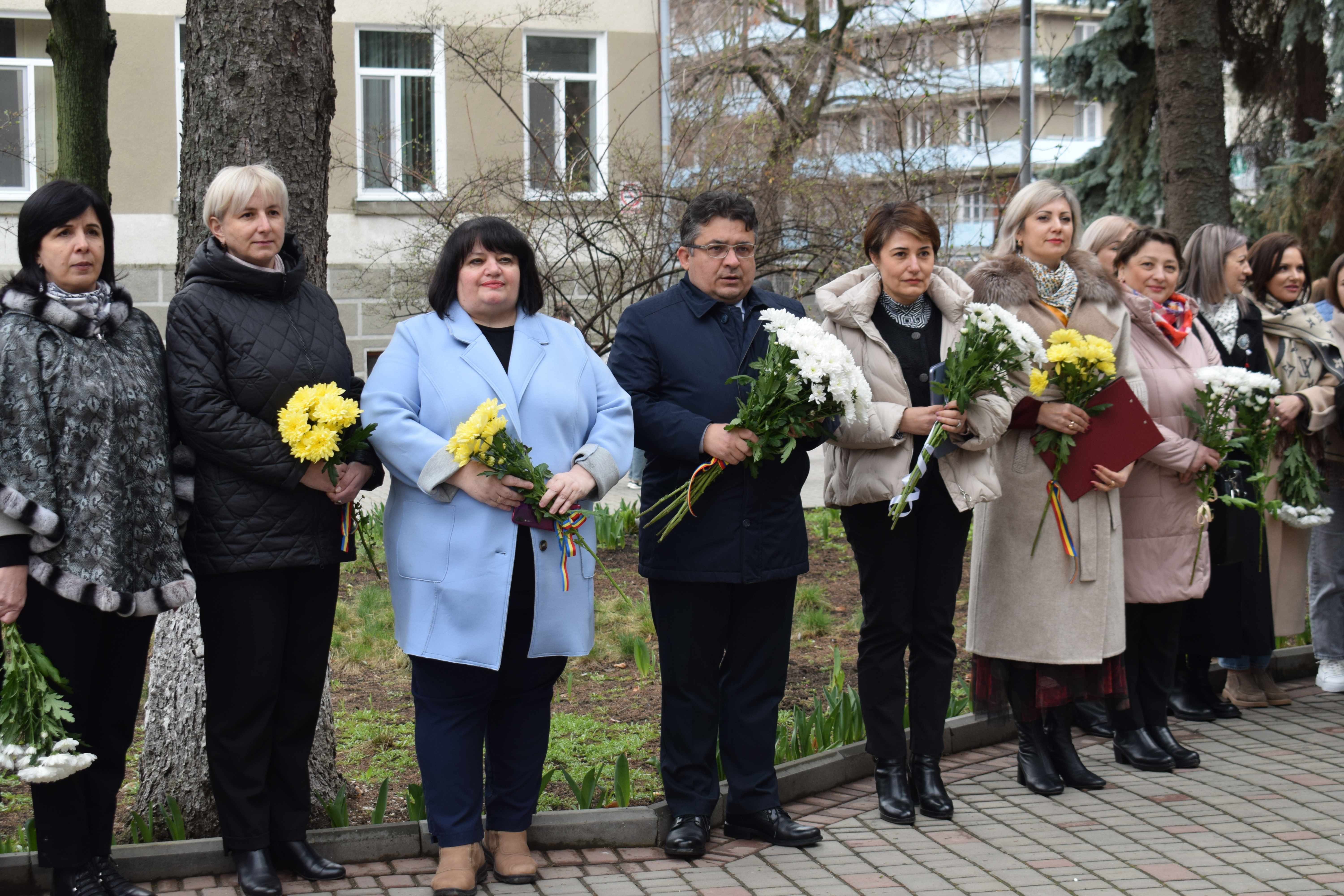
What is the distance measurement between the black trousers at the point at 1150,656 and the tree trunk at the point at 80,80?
5218 millimetres

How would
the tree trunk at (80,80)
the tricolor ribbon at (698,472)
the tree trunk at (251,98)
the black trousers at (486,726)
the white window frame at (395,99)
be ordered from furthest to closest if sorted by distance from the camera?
the white window frame at (395,99)
the tree trunk at (80,80)
the tree trunk at (251,98)
the tricolor ribbon at (698,472)
the black trousers at (486,726)

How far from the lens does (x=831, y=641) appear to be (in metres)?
7.45

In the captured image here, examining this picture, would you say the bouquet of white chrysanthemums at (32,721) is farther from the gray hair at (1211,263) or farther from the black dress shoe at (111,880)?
the gray hair at (1211,263)

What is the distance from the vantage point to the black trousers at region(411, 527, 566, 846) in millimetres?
4137

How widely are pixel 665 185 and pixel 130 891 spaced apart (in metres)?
7.72

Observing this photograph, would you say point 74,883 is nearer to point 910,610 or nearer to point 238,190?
point 238,190

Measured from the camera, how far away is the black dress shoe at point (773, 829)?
4.54m

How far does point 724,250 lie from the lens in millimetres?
4547

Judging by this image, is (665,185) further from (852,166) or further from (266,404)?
(266,404)

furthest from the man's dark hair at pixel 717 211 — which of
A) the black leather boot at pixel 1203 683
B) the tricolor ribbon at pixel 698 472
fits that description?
the black leather boot at pixel 1203 683

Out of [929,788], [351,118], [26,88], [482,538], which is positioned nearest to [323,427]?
[482,538]

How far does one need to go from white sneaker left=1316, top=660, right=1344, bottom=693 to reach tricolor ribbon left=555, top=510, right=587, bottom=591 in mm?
4266

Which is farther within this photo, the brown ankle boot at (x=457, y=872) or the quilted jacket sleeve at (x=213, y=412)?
the brown ankle boot at (x=457, y=872)

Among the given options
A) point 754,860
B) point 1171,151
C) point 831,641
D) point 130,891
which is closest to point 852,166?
point 1171,151
